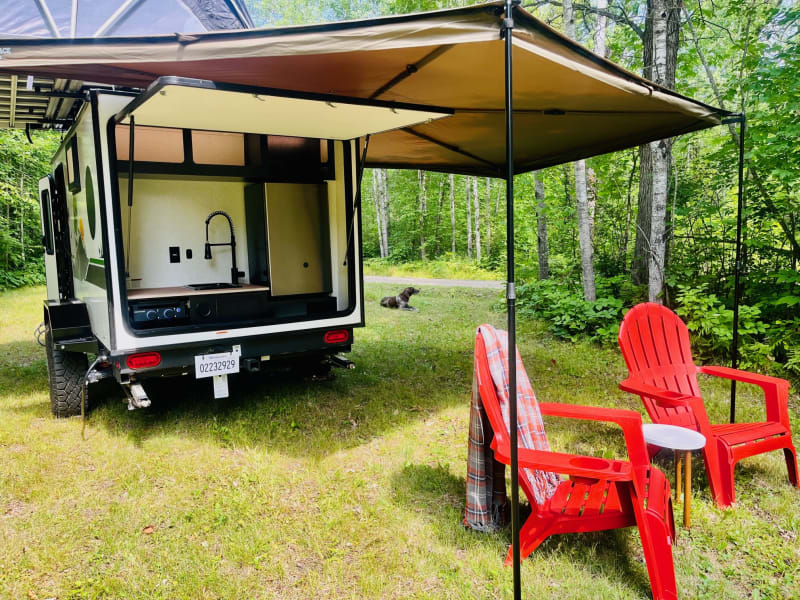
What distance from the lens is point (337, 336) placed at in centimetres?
462

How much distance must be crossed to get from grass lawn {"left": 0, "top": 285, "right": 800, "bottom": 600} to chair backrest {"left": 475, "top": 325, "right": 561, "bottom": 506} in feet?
0.92

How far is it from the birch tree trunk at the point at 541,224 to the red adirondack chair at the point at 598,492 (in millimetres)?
7368

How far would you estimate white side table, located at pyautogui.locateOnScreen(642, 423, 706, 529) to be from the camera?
109 inches

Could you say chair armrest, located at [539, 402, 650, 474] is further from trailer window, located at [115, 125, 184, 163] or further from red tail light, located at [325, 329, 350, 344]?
trailer window, located at [115, 125, 184, 163]

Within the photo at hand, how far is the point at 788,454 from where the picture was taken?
3242 mm

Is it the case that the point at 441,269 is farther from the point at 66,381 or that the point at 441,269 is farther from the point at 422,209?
the point at 66,381

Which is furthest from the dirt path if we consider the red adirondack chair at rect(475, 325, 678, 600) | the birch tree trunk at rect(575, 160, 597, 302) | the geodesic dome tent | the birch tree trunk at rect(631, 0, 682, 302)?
the red adirondack chair at rect(475, 325, 678, 600)

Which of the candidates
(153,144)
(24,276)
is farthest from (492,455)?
(24,276)

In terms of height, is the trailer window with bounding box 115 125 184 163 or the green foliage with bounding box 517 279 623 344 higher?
the trailer window with bounding box 115 125 184 163

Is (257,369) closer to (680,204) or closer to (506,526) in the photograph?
(506,526)

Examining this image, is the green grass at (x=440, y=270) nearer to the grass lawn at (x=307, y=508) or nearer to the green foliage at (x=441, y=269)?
the green foliage at (x=441, y=269)

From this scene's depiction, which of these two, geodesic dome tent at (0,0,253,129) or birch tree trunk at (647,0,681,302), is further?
birch tree trunk at (647,0,681,302)

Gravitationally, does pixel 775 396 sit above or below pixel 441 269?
below

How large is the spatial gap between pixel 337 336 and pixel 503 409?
224 cm
